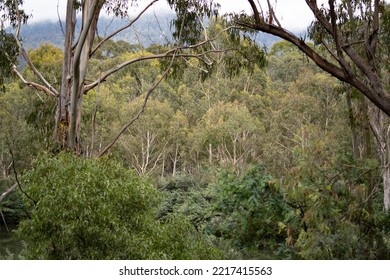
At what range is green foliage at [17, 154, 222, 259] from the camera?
354 cm

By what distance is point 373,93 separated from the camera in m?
3.72

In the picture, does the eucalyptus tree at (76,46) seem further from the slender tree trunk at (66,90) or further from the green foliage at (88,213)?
the green foliage at (88,213)

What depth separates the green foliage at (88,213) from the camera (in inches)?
139

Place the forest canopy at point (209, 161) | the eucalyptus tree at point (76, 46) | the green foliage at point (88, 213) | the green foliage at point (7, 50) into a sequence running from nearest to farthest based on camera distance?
the green foliage at point (88, 213) → the forest canopy at point (209, 161) → the eucalyptus tree at point (76, 46) → the green foliage at point (7, 50)

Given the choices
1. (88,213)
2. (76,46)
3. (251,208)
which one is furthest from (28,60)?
(88,213)

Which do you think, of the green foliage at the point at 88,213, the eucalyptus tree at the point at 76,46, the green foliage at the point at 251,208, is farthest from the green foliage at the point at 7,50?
the green foliage at the point at 88,213

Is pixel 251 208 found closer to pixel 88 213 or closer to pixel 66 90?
pixel 66 90

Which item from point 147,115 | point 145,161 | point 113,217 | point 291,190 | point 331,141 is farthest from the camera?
point 145,161

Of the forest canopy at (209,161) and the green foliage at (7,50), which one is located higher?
the green foliage at (7,50)

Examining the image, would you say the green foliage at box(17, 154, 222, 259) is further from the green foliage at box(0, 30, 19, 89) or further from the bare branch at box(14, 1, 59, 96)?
the green foliage at box(0, 30, 19, 89)

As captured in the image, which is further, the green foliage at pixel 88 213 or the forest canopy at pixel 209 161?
the forest canopy at pixel 209 161
